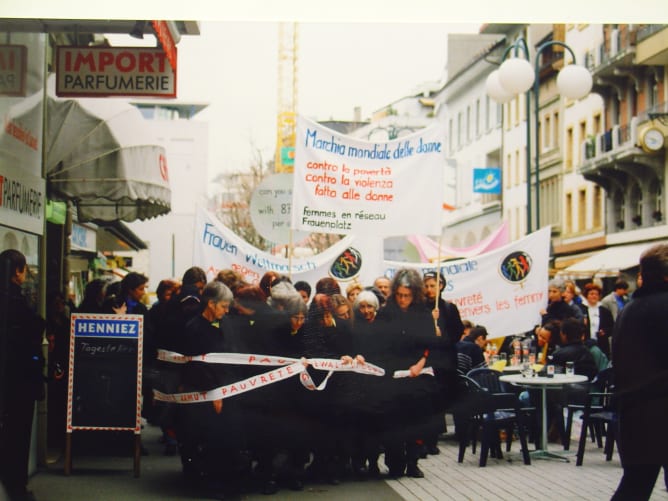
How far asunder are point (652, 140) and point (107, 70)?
4244 mm

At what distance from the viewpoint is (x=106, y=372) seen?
10.1 m

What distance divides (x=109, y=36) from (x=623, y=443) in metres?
4.88

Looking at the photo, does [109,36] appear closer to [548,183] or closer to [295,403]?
[295,403]

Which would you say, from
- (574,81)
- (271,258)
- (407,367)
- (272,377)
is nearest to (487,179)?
(574,81)

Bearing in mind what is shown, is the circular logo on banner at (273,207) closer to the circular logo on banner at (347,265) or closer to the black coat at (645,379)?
the circular logo on banner at (347,265)

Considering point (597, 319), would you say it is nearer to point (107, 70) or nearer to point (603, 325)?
point (603, 325)

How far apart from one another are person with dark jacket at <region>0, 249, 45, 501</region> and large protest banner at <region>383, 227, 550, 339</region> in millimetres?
5520

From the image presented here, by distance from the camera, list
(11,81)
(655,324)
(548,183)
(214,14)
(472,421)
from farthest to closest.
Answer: (472,421) → (548,183) → (11,81) → (214,14) → (655,324)

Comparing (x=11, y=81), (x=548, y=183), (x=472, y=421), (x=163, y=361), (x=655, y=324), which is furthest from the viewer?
(x=472, y=421)

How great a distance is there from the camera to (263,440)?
927cm

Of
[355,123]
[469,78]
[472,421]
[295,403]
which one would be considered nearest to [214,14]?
[355,123]

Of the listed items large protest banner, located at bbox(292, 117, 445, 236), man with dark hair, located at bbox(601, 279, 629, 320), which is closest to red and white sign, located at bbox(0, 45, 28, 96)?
large protest banner, located at bbox(292, 117, 445, 236)

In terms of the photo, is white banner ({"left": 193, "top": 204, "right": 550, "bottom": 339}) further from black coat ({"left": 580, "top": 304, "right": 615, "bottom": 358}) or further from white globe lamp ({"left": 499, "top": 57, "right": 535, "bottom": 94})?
white globe lamp ({"left": 499, "top": 57, "right": 535, "bottom": 94})

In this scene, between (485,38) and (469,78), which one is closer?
(485,38)
